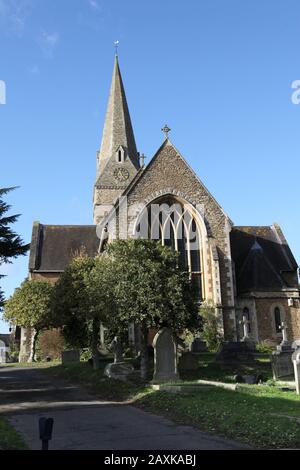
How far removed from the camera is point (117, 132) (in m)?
49.9

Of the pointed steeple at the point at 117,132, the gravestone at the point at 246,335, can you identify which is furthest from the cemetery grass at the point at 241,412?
the pointed steeple at the point at 117,132

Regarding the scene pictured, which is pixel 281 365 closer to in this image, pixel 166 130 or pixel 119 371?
pixel 119 371

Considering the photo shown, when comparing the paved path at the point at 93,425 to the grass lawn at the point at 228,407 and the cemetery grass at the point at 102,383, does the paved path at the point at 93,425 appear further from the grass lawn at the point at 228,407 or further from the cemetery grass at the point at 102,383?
the cemetery grass at the point at 102,383

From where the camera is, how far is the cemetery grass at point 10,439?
794 cm

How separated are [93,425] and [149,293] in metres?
8.09

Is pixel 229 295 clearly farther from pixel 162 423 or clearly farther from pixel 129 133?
pixel 129 133

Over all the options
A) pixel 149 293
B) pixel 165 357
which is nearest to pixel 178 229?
pixel 149 293

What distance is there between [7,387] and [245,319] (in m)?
18.2

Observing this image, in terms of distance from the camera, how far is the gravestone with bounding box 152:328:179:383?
55.0 feet

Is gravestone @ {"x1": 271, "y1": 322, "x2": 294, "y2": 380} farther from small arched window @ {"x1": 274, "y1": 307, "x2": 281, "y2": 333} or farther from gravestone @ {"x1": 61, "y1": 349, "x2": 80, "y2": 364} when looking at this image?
small arched window @ {"x1": 274, "y1": 307, "x2": 281, "y2": 333}

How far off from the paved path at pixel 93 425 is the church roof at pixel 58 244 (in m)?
24.4

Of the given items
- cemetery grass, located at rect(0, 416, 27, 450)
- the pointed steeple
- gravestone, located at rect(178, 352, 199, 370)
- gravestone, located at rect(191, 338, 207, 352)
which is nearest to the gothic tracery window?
gravestone, located at rect(191, 338, 207, 352)

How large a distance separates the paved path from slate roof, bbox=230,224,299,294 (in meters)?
20.7

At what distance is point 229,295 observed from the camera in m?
31.7
